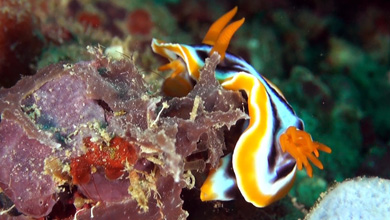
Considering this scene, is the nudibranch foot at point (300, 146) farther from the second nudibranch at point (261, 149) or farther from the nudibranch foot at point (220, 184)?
the nudibranch foot at point (220, 184)

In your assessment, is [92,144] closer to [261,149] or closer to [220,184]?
[220,184]

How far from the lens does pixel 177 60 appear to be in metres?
3.21

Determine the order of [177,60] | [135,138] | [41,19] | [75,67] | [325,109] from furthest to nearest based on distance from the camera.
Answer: [325,109], [41,19], [177,60], [75,67], [135,138]

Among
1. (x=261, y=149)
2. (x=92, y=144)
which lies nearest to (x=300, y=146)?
(x=261, y=149)

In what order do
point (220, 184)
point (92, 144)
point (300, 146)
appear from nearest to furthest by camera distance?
point (92, 144)
point (300, 146)
point (220, 184)

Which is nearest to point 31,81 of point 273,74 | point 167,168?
point 167,168

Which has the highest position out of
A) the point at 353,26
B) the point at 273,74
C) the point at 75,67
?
the point at 75,67

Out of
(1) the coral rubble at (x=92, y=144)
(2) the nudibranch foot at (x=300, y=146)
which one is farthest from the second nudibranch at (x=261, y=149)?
(1) the coral rubble at (x=92, y=144)

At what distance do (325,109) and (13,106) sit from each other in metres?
3.63

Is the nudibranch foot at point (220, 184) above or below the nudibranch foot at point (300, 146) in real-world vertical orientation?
below

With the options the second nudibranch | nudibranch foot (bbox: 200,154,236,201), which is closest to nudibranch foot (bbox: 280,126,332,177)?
the second nudibranch

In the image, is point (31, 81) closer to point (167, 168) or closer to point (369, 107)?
point (167, 168)

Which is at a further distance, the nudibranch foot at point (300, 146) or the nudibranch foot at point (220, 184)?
the nudibranch foot at point (220, 184)

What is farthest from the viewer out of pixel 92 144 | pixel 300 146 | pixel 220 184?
pixel 220 184
